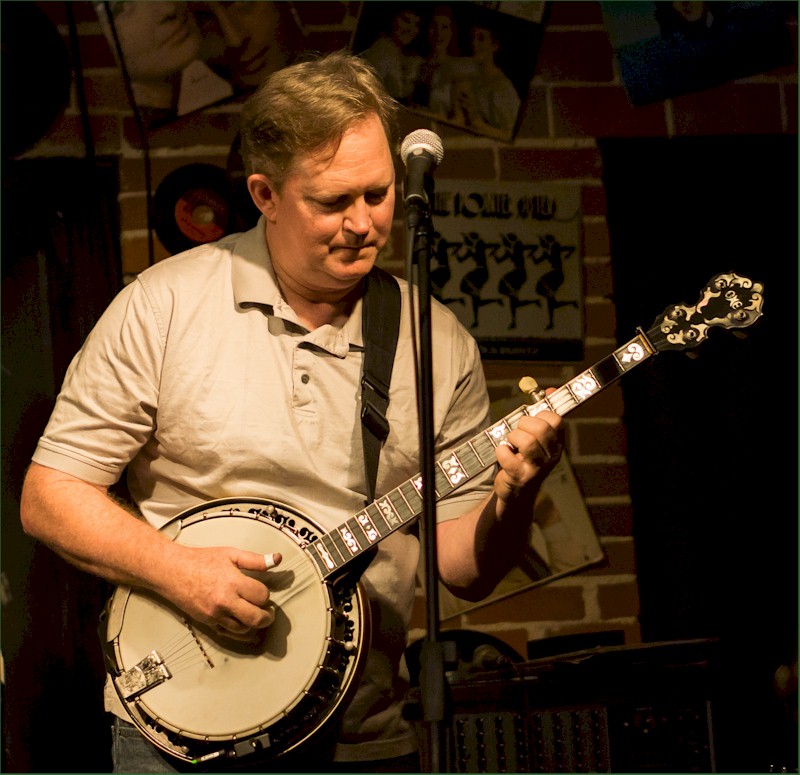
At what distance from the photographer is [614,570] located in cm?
314

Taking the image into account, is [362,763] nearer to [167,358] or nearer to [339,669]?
[339,669]

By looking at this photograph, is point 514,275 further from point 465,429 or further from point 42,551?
point 42,551

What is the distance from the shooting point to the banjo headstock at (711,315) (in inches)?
83.4

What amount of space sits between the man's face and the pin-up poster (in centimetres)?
98

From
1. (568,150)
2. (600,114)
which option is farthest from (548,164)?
(600,114)

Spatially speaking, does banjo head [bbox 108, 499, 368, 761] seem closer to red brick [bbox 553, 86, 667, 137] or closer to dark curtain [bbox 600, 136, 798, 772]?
dark curtain [bbox 600, 136, 798, 772]

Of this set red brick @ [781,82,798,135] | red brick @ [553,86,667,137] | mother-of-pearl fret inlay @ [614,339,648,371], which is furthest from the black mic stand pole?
red brick @ [781,82,798,135]

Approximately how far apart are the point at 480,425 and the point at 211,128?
1412 millimetres

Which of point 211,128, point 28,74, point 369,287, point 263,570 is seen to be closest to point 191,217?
point 211,128

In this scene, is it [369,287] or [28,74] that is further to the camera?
[28,74]

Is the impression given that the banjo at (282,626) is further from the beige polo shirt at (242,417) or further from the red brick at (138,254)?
the red brick at (138,254)

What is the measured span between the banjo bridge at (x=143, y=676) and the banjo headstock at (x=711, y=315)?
45.1 inches

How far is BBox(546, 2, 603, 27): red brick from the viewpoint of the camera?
325cm

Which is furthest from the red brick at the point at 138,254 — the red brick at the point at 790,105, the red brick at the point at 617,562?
the red brick at the point at 790,105
